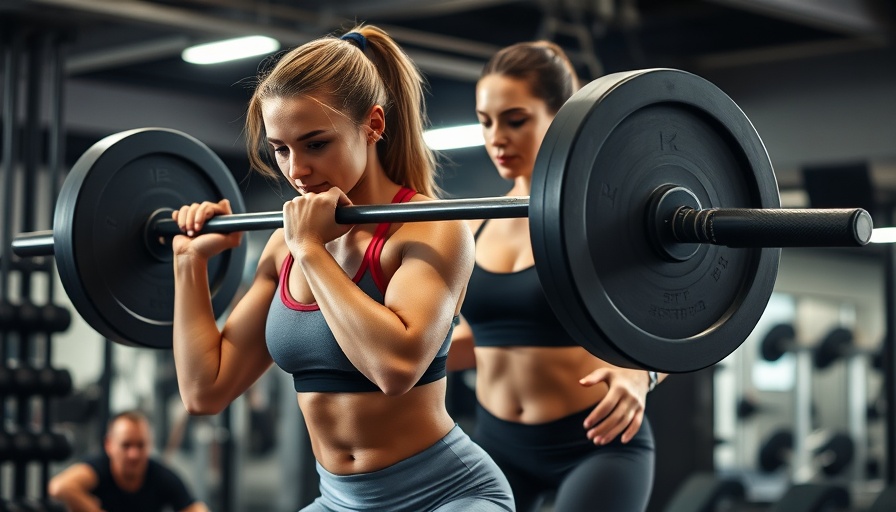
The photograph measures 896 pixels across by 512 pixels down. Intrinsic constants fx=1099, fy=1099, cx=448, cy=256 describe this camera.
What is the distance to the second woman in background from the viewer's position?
7.58ft

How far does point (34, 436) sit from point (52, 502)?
0.28 meters

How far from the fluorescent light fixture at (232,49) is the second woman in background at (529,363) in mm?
3321

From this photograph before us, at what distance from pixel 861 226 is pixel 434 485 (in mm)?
764

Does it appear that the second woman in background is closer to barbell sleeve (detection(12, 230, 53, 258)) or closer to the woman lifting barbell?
the woman lifting barbell

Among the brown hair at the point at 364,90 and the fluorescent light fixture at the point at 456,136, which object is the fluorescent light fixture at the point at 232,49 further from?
the brown hair at the point at 364,90

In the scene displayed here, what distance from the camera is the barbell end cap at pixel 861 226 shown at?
4.68 ft

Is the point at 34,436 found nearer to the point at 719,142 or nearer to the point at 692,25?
the point at 719,142

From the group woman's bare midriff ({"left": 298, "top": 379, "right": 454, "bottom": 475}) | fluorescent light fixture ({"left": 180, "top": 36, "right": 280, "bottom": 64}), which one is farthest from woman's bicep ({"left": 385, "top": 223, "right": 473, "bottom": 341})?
fluorescent light fixture ({"left": 180, "top": 36, "right": 280, "bottom": 64})

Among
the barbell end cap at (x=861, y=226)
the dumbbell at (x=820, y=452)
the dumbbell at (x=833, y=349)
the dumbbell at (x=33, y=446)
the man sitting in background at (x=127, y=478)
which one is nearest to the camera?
the barbell end cap at (x=861, y=226)

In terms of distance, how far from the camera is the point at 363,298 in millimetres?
1646

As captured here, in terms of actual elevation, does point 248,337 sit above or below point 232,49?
below

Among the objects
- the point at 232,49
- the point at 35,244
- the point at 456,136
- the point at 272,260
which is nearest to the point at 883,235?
the point at 272,260

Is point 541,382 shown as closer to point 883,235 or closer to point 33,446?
point 883,235

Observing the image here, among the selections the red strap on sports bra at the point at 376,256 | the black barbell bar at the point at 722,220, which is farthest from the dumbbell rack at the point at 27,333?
the black barbell bar at the point at 722,220
